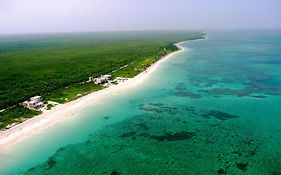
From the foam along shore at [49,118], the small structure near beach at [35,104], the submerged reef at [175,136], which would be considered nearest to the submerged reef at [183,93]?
the foam along shore at [49,118]

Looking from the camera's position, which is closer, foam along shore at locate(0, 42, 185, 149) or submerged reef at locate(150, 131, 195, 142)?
submerged reef at locate(150, 131, 195, 142)

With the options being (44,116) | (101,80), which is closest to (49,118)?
(44,116)

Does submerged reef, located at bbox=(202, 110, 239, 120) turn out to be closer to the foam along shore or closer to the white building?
the foam along shore

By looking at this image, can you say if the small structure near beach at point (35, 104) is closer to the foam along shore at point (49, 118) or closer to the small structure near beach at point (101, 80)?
the foam along shore at point (49, 118)

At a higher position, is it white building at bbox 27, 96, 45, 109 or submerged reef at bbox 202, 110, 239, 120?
white building at bbox 27, 96, 45, 109

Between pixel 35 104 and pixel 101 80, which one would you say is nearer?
pixel 35 104

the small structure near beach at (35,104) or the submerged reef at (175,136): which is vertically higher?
the small structure near beach at (35,104)

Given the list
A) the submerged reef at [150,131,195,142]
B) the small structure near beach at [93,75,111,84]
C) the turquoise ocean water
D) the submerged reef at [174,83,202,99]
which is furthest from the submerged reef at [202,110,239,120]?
the small structure near beach at [93,75,111,84]

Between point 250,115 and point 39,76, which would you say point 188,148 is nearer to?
point 250,115

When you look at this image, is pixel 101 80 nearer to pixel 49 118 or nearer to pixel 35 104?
pixel 35 104
